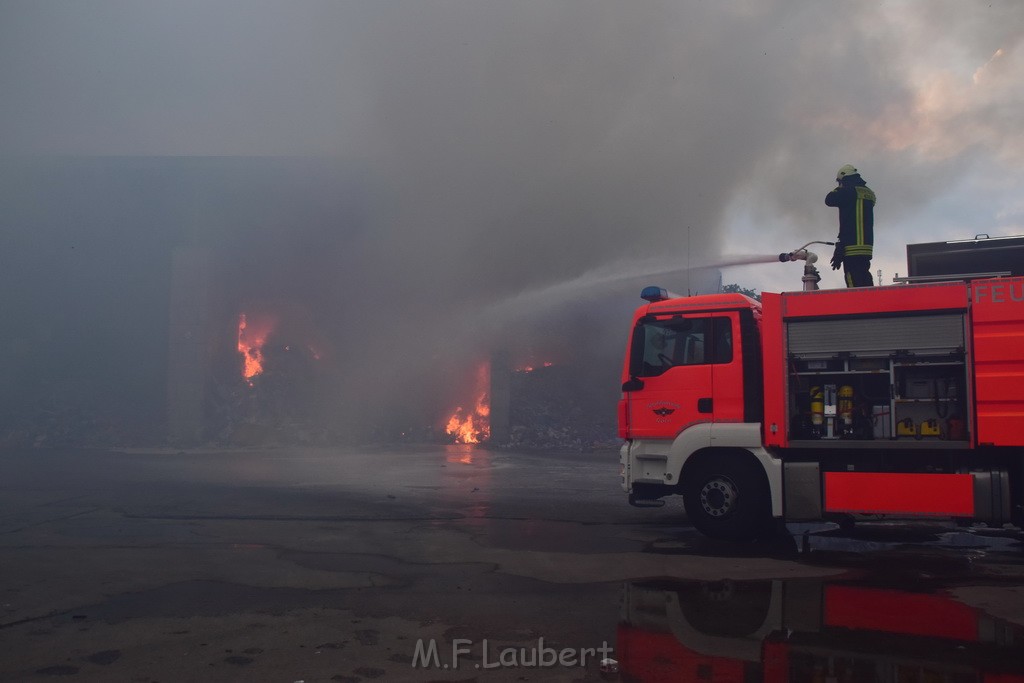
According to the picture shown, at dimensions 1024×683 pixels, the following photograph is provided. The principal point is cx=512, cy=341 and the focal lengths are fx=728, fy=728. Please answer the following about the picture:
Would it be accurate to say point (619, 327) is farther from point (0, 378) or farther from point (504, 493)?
point (0, 378)

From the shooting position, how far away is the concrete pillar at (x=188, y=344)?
84.6 feet

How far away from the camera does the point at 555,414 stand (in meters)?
26.3

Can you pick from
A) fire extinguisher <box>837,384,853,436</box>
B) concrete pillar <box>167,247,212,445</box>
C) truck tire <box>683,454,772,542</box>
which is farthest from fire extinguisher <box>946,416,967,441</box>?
concrete pillar <box>167,247,212,445</box>

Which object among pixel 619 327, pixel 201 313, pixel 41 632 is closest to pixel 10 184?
pixel 201 313

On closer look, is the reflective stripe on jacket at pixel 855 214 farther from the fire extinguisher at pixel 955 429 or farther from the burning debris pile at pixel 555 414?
the burning debris pile at pixel 555 414

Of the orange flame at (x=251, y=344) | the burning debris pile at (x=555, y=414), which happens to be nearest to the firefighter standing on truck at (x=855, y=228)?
the burning debris pile at (x=555, y=414)

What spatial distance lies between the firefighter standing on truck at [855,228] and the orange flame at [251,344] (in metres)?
24.3

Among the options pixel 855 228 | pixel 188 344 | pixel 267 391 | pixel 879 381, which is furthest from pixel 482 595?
pixel 267 391

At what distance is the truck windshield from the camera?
8.26 metres

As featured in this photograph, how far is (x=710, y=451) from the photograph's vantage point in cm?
814

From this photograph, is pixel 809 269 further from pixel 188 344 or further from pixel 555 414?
pixel 188 344

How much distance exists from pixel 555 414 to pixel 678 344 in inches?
711

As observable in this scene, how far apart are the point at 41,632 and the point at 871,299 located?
26.1 feet

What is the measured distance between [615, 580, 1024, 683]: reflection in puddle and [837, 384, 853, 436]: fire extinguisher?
205cm
